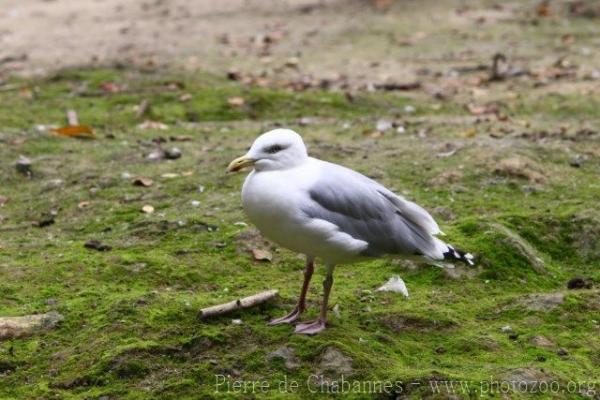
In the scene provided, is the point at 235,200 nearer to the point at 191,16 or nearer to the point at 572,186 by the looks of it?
the point at 572,186

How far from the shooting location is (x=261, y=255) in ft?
17.3

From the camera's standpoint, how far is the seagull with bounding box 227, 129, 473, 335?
4086 mm

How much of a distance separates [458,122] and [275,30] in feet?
17.2

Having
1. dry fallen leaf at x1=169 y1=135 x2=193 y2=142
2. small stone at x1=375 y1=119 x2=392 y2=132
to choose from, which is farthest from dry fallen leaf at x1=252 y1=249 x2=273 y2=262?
small stone at x1=375 y1=119 x2=392 y2=132

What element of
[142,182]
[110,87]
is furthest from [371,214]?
[110,87]

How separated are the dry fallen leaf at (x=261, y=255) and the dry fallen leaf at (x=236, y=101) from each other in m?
3.62

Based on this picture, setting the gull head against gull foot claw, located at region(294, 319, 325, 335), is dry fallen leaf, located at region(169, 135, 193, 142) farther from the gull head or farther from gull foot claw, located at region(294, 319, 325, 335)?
gull foot claw, located at region(294, 319, 325, 335)

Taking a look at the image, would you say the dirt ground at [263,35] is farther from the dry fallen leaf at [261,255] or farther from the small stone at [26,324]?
the small stone at [26,324]

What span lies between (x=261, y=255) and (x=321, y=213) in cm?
122

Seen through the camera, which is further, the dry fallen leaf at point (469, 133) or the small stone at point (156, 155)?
the dry fallen leaf at point (469, 133)

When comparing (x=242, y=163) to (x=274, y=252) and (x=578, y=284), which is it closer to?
(x=274, y=252)

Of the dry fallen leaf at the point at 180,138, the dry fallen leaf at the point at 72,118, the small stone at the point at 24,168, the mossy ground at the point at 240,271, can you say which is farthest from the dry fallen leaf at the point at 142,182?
the dry fallen leaf at the point at 72,118

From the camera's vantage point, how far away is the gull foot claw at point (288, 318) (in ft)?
14.4

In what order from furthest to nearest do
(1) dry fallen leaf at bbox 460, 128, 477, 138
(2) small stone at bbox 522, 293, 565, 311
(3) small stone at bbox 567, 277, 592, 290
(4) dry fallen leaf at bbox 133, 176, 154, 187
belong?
(1) dry fallen leaf at bbox 460, 128, 477, 138
(4) dry fallen leaf at bbox 133, 176, 154, 187
(3) small stone at bbox 567, 277, 592, 290
(2) small stone at bbox 522, 293, 565, 311
